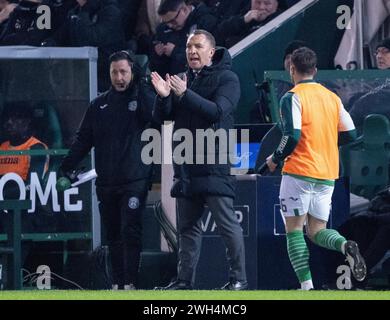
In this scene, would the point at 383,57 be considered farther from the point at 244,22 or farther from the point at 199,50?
→ the point at 199,50

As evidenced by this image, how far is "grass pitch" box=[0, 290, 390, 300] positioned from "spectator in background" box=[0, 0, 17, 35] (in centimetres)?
495

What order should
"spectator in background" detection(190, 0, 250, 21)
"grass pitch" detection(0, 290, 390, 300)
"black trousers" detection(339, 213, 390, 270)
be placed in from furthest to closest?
"spectator in background" detection(190, 0, 250, 21) → "black trousers" detection(339, 213, 390, 270) → "grass pitch" detection(0, 290, 390, 300)

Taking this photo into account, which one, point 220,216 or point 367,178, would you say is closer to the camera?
point 220,216

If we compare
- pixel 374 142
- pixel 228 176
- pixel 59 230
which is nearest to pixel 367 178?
pixel 374 142

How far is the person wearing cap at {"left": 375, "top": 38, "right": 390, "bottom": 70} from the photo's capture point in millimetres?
16875

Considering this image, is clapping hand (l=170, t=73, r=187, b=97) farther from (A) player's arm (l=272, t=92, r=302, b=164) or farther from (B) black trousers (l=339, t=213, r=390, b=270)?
(B) black trousers (l=339, t=213, r=390, b=270)

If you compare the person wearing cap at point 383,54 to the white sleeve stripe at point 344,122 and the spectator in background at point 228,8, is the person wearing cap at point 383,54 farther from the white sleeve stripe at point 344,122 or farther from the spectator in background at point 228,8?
the white sleeve stripe at point 344,122

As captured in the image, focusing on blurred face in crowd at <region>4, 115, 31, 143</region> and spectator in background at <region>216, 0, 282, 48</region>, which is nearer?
blurred face in crowd at <region>4, 115, 31, 143</region>

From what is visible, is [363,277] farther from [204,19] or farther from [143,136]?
[204,19]

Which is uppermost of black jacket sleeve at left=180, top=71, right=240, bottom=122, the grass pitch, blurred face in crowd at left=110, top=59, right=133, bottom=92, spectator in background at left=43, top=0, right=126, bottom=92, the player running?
spectator in background at left=43, top=0, right=126, bottom=92

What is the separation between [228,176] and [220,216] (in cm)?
33

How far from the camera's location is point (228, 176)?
49.4ft

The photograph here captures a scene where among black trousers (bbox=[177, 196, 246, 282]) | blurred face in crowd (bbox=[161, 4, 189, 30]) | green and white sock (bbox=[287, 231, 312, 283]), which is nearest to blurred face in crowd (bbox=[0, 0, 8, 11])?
blurred face in crowd (bbox=[161, 4, 189, 30])
